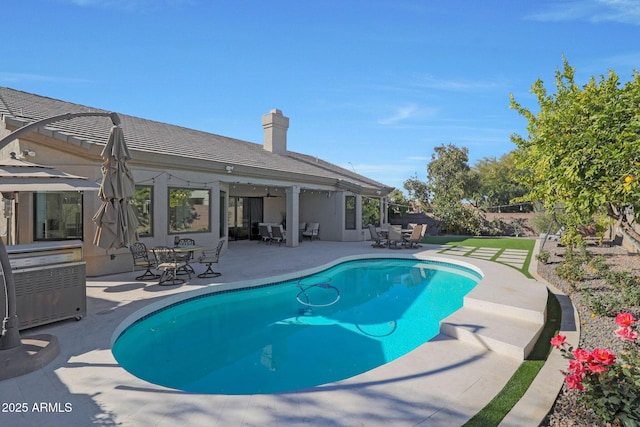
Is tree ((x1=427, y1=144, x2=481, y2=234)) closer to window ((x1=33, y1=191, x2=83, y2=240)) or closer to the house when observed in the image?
the house

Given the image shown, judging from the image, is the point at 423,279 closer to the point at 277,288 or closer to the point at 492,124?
the point at 277,288

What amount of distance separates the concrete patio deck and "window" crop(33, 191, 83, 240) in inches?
181

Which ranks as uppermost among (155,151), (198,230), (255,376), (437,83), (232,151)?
(437,83)

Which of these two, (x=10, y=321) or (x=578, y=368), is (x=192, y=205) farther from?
(x=578, y=368)

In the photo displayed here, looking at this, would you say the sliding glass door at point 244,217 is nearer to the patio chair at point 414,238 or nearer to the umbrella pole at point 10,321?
the patio chair at point 414,238

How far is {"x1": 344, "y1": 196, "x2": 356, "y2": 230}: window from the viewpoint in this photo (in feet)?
63.5

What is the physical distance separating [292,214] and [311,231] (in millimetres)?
3211

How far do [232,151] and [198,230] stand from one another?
18.4ft

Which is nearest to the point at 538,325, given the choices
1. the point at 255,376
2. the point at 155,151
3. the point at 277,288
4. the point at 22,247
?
the point at 255,376

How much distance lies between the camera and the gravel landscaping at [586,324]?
3232mm

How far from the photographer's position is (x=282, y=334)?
673cm

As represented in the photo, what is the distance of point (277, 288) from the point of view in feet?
31.2

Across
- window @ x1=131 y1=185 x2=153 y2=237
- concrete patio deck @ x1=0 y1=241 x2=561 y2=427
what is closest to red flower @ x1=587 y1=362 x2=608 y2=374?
concrete patio deck @ x1=0 y1=241 x2=561 y2=427

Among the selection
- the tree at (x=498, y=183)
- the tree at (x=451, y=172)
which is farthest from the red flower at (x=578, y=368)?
the tree at (x=498, y=183)
